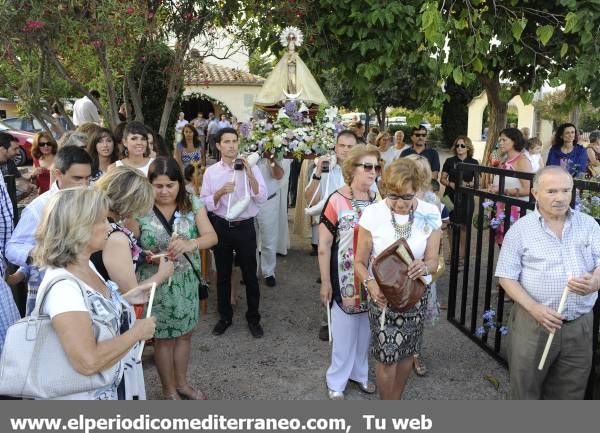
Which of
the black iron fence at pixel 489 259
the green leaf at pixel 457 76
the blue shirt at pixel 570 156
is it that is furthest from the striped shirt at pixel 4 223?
the blue shirt at pixel 570 156

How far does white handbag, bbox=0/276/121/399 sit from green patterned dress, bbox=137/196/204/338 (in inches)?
55.1

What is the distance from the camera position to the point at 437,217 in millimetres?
3242

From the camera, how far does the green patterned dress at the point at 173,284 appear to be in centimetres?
345

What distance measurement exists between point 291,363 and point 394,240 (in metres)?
1.75

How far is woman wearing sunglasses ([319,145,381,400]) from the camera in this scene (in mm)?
3643

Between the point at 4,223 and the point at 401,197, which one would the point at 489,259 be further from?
the point at 4,223

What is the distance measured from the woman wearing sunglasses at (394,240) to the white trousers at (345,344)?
52cm

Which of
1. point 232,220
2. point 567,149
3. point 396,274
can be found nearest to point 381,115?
point 567,149

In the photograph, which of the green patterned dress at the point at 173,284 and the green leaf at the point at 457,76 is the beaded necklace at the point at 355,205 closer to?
the green patterned dress at the point at 173,284

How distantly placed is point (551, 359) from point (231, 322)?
9.76 feet

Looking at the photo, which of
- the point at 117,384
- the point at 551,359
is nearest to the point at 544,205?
the point at 551,359

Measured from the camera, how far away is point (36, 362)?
6.55ft

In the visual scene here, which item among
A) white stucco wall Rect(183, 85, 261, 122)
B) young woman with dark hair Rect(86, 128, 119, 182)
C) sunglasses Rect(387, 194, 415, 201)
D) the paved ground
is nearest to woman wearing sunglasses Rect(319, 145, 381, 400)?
the paved ground

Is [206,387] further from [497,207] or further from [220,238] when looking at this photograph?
[497,207]
